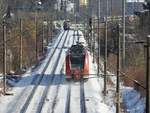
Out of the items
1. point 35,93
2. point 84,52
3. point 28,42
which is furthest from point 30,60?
point 35,93

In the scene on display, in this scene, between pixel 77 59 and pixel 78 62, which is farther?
pixel 78 62

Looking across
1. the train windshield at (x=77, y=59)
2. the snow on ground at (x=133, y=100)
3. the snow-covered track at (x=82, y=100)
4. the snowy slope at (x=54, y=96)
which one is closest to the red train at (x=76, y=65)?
the train windshield at (x=77, y=59)

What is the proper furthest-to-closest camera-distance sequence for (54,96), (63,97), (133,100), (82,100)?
1. (54,96)
2. (63,97)
3. (133,100)
4. (82,100)

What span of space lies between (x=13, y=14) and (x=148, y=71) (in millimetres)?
78458

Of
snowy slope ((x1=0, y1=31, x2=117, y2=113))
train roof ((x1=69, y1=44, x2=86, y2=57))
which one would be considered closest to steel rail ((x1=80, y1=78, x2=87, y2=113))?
snowy slope ((x1=0, y1=31, x2=117, y2=113))

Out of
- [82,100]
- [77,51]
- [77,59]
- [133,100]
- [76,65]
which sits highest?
[77,51]

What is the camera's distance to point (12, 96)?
1314 inches

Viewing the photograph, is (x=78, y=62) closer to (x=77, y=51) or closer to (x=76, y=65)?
(x=76, y=65)

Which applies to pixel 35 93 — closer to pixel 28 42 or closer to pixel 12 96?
pixel 12 96

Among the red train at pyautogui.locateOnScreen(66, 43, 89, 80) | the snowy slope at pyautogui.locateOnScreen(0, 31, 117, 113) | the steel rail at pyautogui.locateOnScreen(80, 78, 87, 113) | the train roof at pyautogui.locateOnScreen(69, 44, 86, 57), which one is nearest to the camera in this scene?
the steel rail at pyautogui.locateOnScreen(80, 78, 87, 113)

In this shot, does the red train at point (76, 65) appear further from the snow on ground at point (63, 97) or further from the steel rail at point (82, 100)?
the steel rail at point (82, 100)

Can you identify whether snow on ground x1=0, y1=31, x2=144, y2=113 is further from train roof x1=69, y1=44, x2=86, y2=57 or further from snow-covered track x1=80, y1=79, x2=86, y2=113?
train roof x1=69, y1=44, x2=86, y2=57

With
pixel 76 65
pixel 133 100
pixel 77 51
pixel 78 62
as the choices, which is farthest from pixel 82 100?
pixel 77 51

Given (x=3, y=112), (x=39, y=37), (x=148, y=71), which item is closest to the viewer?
(x=148, y=71)
